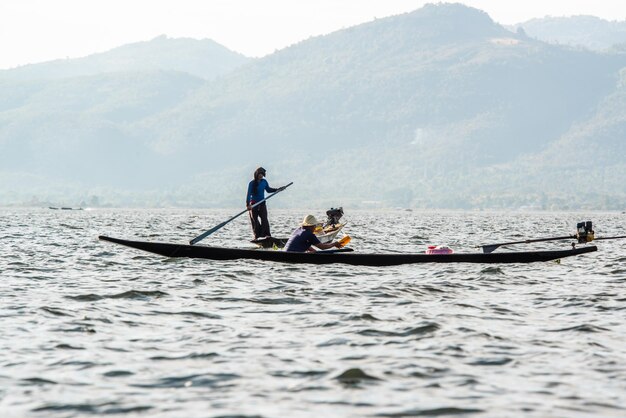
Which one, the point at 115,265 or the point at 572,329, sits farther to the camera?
the point at 115,265

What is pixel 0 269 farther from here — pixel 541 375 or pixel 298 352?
pixel 541 375

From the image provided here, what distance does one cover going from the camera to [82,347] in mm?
12078

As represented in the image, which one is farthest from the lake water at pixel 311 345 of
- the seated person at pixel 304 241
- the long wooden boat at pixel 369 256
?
the seated person at pixel 304 241

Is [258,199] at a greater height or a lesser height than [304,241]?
greater

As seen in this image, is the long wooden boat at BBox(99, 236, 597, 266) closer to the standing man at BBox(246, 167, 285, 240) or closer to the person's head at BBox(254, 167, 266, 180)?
the standing man at BBox(246, 167, 285, 240)

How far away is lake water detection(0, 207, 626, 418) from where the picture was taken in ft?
31.0

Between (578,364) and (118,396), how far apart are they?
5.36 meters

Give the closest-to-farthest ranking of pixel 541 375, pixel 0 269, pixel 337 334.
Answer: pixel 541 375 < pixel 337 334 < pixel 0 269

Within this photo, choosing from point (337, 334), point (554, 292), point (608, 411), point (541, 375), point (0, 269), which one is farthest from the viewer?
point (0, 269)

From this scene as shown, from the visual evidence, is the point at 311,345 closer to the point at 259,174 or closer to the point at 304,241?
the point at 304,241

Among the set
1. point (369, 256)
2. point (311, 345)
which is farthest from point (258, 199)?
point (311, 345)

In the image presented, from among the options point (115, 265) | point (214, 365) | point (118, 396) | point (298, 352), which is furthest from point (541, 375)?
point (115, 265)

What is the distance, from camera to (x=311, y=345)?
12.3 metres

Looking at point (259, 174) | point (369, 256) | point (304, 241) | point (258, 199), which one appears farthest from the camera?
point (258, 199)
